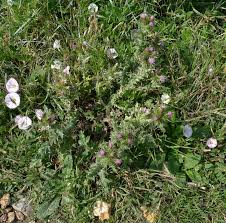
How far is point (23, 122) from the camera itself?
8.82 feet

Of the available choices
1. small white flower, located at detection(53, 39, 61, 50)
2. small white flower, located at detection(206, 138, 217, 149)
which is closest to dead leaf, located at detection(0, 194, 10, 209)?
small white flower, located at detection(53, 39, 61, 50)

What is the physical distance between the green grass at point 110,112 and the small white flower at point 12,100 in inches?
1.9

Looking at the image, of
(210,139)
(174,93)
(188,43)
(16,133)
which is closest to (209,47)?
(188,43)

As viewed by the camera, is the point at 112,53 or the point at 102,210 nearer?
the point at 102,210

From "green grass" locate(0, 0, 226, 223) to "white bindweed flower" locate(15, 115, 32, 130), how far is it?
1.2 inches

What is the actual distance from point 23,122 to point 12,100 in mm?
144

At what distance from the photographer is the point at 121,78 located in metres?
2.72

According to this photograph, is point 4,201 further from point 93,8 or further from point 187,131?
point 93,8

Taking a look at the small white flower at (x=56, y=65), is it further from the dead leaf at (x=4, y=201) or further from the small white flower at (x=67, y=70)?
the dead leaf at (x=4, y=201)

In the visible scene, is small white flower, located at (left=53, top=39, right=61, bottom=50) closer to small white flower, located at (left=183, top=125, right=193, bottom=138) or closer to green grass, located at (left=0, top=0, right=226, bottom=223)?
green grass, located at (left=0, top=0, right=226, bottom=223)

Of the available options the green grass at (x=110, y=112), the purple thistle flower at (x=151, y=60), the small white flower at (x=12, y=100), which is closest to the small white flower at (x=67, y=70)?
the green grass at (x=110, y=112)

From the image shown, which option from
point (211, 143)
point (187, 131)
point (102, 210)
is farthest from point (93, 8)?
point (102, 210)

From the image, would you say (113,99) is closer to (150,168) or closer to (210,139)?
(150,168)

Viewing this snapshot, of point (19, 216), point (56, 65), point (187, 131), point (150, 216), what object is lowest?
Answer: point (150, 216)
